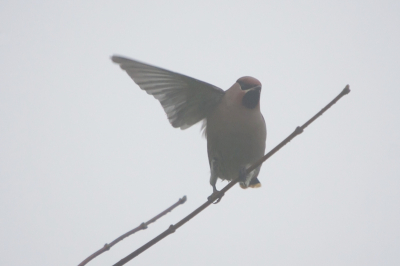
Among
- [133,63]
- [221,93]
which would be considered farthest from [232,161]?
[133,63]

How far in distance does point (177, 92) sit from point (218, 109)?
55 centimetres

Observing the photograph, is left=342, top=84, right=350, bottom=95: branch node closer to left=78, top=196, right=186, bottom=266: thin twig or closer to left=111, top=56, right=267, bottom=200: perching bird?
left=78, top=196, right=186, bottom=266: thin twig

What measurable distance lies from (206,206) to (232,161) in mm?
2138

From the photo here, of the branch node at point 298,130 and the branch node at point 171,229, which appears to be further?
the branch node at point 298,130

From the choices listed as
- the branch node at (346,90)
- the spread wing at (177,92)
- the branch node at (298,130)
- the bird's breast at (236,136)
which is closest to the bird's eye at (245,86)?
the bird's breast at (236,136)

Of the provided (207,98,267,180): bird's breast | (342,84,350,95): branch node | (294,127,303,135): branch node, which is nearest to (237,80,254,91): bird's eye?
(207,98,267,180): bird's breast

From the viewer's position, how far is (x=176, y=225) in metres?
2.95

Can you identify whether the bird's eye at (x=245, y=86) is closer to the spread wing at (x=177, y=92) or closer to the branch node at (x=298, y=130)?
the spread wing at (x=177, y=92)

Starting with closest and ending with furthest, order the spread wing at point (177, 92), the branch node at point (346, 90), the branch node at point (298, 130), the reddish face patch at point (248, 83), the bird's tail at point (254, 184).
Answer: the branch node at point (346, 90) → the branch node at point (298, 130) → the reddish face patch at point (248, 83) → the spread wing at point (177, 92) → the bird's tail at point (254, 184)

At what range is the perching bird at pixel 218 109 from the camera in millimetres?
5027

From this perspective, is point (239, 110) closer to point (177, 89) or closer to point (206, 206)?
point (177, 89)

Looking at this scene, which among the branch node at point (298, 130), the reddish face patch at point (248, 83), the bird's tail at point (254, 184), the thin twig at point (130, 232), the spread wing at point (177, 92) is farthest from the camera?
the bird's tail at point (254, 184)

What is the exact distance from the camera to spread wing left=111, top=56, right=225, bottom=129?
511 cm

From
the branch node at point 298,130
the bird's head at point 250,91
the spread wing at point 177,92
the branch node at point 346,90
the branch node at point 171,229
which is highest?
the spread wing at point 177,92
